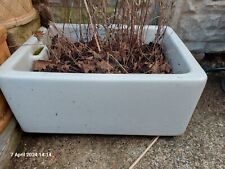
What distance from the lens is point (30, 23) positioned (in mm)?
1013

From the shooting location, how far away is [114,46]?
102cm

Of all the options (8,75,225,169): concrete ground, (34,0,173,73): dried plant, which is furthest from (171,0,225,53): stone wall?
(8,75,225,169): concrete ground

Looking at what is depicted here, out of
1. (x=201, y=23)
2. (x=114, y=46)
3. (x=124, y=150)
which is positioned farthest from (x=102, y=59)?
(x=201, y=23)

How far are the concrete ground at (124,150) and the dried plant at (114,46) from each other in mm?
263

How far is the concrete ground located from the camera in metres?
0.84

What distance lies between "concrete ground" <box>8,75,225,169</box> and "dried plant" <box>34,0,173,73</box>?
26 centimetres

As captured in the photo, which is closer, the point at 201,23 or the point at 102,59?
the point at 102,59

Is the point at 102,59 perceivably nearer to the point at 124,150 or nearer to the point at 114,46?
the point at 114,46

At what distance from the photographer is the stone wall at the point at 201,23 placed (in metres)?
1.21

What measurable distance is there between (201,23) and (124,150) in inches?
30.6

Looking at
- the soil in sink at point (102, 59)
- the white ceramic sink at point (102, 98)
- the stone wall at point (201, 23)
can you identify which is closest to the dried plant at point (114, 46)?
the soil in sink at point (102, 59)

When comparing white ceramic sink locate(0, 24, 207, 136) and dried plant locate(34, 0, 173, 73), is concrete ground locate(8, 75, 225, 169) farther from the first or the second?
dried plant locate(34, 0, 173, 73)

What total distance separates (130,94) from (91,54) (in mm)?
305

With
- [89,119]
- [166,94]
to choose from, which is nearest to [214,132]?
[166,94]
